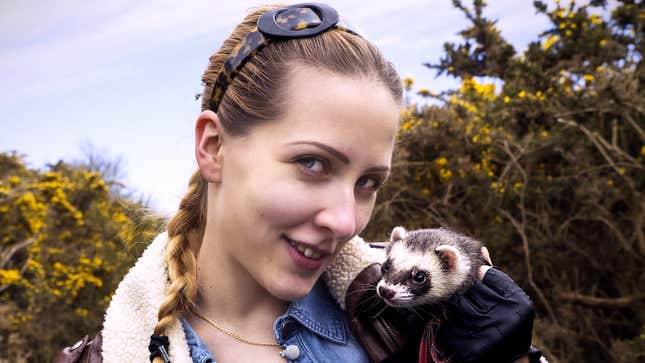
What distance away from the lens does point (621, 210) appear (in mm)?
4188

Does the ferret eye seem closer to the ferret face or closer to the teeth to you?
the ferret face

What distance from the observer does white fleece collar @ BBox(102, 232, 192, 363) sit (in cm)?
155

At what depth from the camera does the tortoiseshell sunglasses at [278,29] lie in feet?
5.06

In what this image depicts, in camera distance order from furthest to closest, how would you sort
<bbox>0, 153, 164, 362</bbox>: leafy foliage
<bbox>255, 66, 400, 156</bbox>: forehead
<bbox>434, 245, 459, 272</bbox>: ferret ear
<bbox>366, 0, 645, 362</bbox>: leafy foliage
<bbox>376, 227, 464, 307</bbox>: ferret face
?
<bbox>0, 153, 164, 362</bbox>: leafy foliage < <bbox>366, 0, 645, 362</bbox>: leafy foliage < <bbox>434, 245, 459, 272</bbox>: ferret ear < <bbox>376, 227, 464, 307</bbox>: ferret face < <bbox>255, 66, 400, 156</bbox>: forehead

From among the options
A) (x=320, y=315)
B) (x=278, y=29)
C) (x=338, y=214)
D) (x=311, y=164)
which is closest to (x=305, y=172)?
(x=311, y=164)

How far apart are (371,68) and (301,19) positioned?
267 millimetres

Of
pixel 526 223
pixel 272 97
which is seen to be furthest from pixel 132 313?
pixel 526 223

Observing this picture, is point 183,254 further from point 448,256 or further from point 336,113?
point 448,256

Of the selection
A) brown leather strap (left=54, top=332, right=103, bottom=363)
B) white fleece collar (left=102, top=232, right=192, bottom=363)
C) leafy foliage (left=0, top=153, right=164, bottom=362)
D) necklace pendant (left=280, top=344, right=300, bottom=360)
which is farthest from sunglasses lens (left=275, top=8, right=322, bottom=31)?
leafy foliage (left=0, top=153, right=164, bottom=362)

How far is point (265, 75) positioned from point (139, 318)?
0.83 metres

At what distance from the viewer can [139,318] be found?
5.32ft

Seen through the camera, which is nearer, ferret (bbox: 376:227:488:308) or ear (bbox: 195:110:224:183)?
ear (bbox: 195:110:224:183)

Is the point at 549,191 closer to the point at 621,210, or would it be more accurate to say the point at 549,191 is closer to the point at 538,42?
the point at 621,210

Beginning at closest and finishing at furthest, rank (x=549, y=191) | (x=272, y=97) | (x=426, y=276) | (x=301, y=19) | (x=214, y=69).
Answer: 1. (x=272, y=97)
2. (x=301, y=19)
3. (x=214, y=69)
4. (x=426, y=276)
5. (x=549, y=191)
